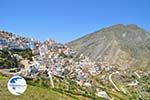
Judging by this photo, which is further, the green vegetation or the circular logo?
the green vegetation

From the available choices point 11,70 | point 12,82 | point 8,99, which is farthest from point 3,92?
point 11,70

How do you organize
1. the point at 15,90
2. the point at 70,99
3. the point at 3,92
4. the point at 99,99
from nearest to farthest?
the point at 15,90
the point at 3,92
the point at 70,99
the point at 99,99

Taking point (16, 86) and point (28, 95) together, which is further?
point (28, 95)

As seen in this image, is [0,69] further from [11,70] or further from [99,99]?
[99,99]

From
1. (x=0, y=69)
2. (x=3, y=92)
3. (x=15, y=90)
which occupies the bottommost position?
(x=15, y=90)

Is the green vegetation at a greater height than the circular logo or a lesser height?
greater

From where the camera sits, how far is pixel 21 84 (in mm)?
34375

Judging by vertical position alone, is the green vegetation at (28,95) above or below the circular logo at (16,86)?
above

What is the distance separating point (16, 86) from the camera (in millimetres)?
34406

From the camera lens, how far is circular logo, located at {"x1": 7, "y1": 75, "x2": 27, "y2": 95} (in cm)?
3344

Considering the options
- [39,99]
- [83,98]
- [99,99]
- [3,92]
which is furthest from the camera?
[99,99]

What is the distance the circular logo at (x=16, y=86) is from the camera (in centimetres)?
3344

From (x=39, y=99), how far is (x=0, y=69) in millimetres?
76087

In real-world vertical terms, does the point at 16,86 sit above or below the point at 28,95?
below
